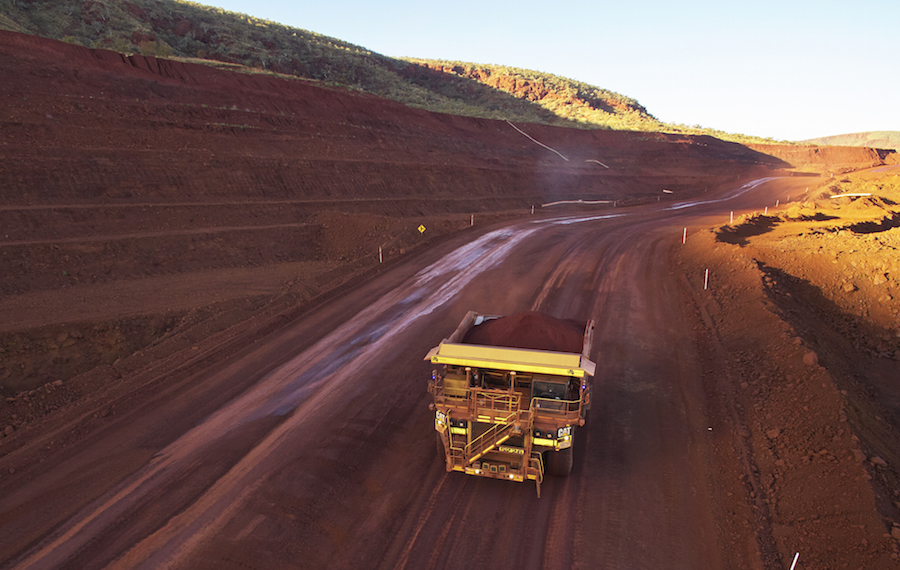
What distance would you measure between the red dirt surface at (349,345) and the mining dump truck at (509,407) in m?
0.63

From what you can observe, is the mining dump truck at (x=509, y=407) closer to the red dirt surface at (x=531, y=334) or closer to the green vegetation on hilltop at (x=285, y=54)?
the red dirt surface at (x=531, y=334)

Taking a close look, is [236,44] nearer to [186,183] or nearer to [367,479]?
[186,183]

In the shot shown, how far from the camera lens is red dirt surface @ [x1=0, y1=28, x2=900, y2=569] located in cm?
729

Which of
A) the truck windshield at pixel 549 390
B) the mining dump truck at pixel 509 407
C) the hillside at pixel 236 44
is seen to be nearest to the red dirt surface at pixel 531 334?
the mining dump truck at pixel 509 407

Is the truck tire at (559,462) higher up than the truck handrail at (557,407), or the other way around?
the truck handrail at (557,407)

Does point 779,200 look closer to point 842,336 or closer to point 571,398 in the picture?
point 842,336

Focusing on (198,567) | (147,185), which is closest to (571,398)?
(198,567)

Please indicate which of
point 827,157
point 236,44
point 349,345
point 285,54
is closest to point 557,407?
point 349,345

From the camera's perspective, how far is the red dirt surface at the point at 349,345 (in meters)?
7.29

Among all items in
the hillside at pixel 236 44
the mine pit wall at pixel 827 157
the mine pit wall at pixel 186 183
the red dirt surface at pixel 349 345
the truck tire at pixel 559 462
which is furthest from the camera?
the mine pit wall at pixel 827 157

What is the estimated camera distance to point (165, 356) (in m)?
12.8

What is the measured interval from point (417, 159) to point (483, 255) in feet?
63.6

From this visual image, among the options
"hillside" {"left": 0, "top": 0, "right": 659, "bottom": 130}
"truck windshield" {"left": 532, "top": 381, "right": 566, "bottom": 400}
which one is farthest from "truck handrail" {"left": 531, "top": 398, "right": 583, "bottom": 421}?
"hillside" {"left": 0, "top": 0, "right": 659, "bottom": 130}

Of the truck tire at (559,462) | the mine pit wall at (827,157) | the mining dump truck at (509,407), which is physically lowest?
the truck tire at (559,462)
